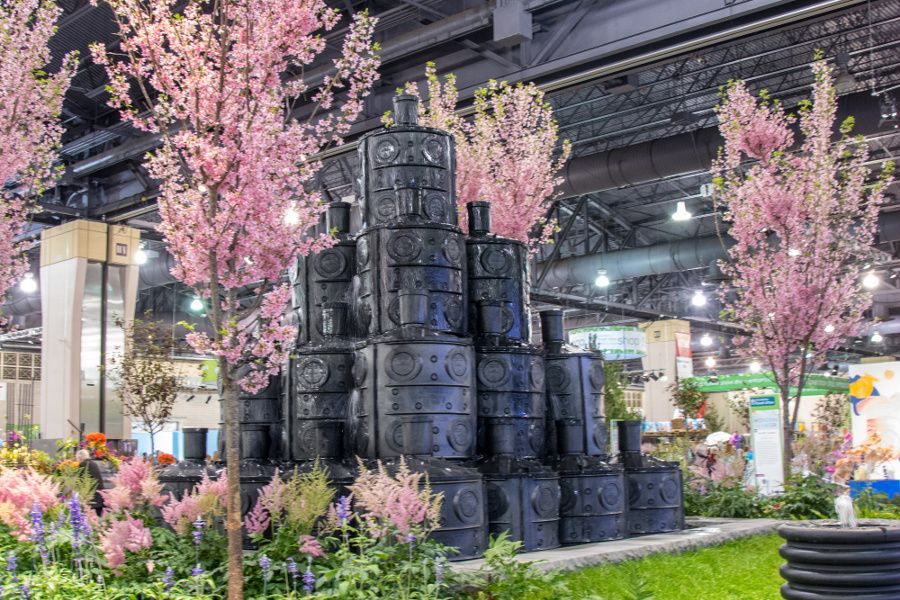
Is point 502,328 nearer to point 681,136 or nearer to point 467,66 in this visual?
point 467,66

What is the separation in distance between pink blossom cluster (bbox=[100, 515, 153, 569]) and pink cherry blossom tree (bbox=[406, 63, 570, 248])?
262 inches

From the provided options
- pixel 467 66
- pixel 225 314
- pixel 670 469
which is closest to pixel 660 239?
pixel 467 66

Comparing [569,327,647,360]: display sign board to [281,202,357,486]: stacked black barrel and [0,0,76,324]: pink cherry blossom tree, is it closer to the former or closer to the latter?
[281,202,357,486]: stacked black barrel

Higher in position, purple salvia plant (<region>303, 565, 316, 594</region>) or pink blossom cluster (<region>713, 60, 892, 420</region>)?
pink blossom cluster (<region>713, 60, 892, 420</region>)

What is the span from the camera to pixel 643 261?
71.9ft

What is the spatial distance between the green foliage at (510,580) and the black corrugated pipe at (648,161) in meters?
10.1

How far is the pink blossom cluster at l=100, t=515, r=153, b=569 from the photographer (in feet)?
18.8

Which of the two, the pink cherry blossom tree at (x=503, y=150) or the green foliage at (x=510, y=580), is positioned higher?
the pink cherry blossom tree at (x=503, y=150)

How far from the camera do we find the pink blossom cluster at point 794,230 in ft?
37.8

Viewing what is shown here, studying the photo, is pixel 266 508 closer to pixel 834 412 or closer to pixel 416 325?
pixel 416 325

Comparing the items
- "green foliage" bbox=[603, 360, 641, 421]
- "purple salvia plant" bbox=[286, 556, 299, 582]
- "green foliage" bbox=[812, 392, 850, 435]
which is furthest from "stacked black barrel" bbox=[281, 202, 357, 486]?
"green foliage" bbox=[812, 392, 850, 435]

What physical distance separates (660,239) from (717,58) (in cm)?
1166

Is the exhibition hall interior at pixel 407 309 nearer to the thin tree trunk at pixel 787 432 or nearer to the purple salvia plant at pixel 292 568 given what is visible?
the purple salvia plant at pixel 292 568

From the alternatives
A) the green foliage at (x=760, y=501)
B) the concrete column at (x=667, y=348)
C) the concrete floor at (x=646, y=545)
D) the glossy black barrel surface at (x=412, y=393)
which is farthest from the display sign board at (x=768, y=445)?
the concrete column at (x=667, y=348)
